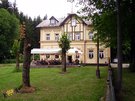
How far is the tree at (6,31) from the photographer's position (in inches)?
3248

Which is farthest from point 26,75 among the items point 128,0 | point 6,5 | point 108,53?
point 6,5

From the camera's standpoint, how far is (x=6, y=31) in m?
83.6

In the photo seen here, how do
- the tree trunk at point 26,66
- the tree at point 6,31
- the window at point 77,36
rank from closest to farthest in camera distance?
the tree trunk at point 26,66 < the window at point 77,36 < the tree at point 6,31

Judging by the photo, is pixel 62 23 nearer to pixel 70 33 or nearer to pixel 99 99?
pixel 70 33

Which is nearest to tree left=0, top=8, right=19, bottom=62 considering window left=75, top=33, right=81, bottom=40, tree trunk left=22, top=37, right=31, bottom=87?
window left=75, top=33, right=81, bottom=40

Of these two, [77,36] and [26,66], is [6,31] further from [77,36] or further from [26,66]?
[26,66]

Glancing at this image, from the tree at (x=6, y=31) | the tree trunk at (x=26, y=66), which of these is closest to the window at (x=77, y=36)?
the tree at (x=6, y=31)

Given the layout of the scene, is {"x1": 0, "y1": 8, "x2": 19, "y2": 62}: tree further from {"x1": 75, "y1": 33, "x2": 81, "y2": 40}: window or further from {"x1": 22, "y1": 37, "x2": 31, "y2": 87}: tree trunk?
{"x1": 22, "y1": 37, "x2": 31, "y2": 87}: tree trunk

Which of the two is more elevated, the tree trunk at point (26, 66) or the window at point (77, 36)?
the window at point (77, 36)

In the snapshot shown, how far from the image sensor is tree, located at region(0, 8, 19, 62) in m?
82.5

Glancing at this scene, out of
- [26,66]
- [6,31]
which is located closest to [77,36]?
[6,31]

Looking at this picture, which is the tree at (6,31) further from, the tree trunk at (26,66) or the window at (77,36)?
the tree trunk at (26,66)

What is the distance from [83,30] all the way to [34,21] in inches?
1640

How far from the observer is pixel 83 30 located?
74.8 meters
